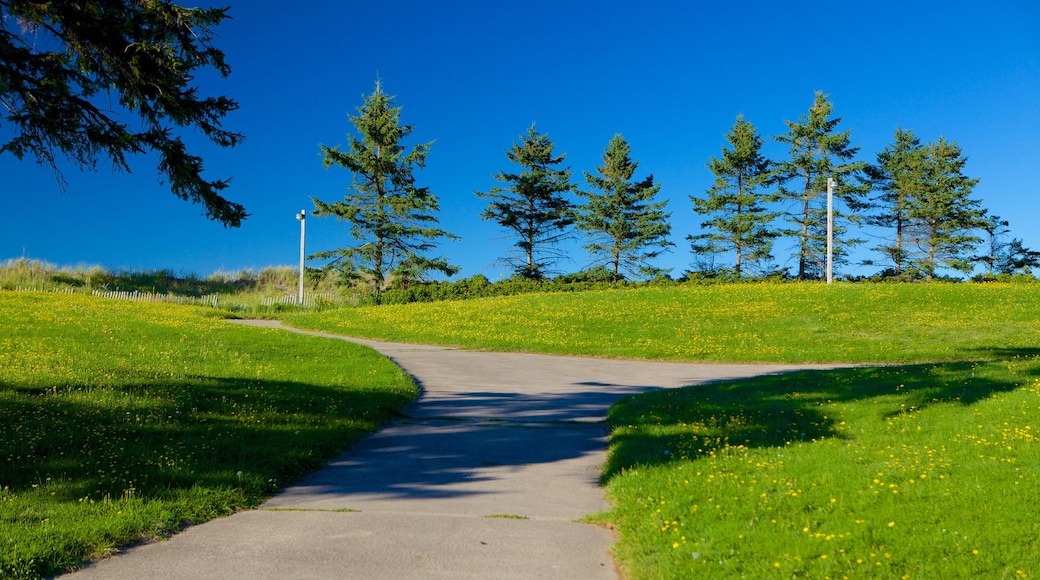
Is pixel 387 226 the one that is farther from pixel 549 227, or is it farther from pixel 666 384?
pixel 666 384

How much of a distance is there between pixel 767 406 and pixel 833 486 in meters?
4.48

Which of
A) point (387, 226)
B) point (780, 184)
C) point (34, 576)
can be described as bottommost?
point (34, 576)

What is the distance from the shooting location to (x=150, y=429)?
812 centimetres

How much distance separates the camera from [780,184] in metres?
48.9

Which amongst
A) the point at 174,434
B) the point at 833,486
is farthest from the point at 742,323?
the point at 174,434

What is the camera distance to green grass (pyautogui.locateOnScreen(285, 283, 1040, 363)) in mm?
20344

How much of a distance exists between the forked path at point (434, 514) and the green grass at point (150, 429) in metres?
0.37

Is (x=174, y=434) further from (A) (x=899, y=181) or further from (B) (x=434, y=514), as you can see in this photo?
(A) (x=899, y=181)

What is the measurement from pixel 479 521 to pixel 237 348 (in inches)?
538

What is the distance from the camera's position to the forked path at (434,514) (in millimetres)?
Result: 4555

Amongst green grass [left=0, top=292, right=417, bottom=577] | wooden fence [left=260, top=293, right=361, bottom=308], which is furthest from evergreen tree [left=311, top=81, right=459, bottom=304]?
green grass [left=0, top=292, right=417, bottom=577]

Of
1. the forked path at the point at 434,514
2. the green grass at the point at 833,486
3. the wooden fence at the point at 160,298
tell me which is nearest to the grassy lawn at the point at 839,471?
the green grass at the point at 833,486

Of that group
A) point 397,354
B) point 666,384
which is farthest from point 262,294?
point 666,384

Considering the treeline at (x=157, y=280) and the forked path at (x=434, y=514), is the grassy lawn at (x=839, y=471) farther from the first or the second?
the treeline at (x=157, y=280)
